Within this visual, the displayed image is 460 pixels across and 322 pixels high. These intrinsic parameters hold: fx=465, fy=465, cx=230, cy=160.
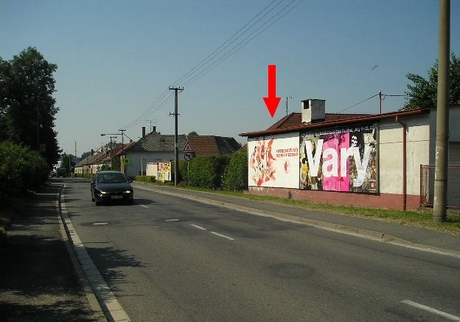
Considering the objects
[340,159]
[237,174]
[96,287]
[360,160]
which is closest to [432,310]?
[96,287]

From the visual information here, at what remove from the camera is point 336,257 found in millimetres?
8977

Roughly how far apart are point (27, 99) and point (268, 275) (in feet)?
178

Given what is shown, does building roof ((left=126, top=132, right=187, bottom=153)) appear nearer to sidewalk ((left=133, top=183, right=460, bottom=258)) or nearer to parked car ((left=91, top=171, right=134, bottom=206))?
parked car ((left=91, top=171, right=134, bottom=206))

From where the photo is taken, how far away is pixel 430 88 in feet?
95.8

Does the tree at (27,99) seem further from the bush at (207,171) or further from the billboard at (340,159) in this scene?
the billboard at (340,159)

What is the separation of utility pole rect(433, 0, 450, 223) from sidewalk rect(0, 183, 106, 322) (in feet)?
32.0

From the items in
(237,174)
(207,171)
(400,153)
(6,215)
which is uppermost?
(400,153)

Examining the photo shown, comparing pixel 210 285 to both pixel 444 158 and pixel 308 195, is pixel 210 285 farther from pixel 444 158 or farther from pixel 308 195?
pixel 308 195

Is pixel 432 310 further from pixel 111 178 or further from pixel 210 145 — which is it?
pixel 210 145

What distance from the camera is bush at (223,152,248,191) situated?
96.5ft

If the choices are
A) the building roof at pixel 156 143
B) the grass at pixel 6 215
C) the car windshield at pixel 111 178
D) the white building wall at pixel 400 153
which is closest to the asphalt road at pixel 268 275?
Answer: the grass at pixel 6 215

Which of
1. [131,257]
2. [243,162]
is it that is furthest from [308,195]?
[131,257]

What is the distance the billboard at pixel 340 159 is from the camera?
18141 millimetres

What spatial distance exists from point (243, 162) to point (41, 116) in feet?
116
